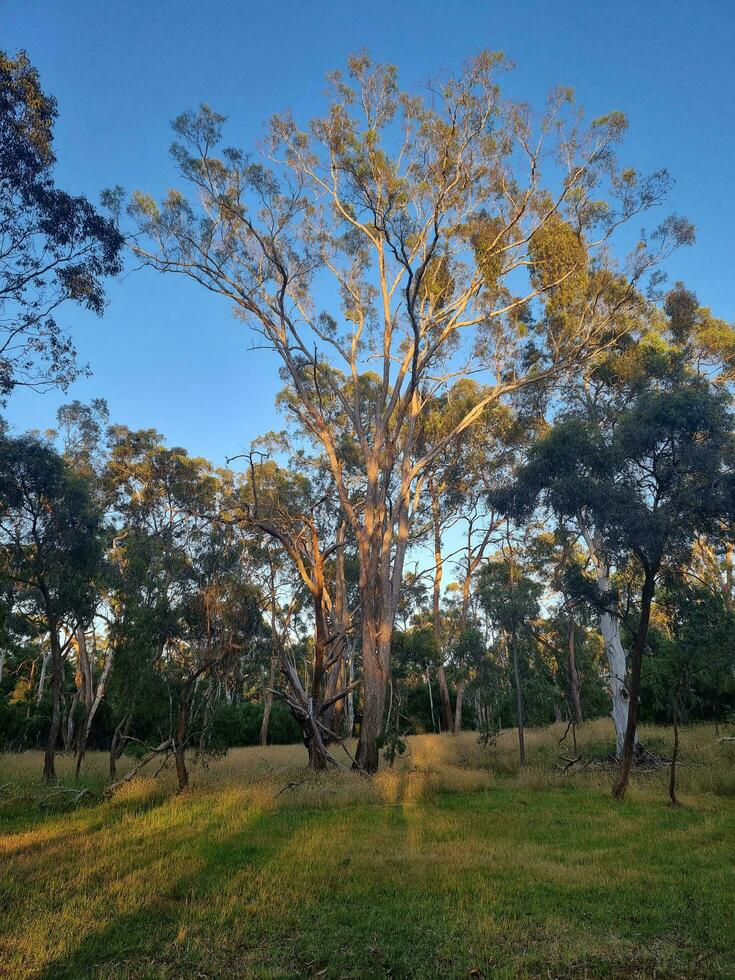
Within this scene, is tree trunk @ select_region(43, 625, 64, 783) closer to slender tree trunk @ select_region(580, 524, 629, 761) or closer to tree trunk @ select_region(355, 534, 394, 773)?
tree trunk @ select_region(355, 534, 394, 773)

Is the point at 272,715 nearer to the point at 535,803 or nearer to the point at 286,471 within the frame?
the point at 286,471

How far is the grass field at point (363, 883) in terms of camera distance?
3895 millimetres

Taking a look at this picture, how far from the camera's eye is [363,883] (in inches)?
217

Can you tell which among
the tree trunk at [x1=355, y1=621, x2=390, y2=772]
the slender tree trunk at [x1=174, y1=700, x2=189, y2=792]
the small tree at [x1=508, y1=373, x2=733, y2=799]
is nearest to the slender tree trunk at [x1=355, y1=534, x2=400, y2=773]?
the tree trunk at [x1=355, y1=621, x2=390, y2=772]

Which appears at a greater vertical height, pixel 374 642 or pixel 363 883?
pixel 374 642

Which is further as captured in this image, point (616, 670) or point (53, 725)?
point (616, 670)

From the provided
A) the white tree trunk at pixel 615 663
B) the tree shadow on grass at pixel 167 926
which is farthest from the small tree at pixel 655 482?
the tree shadow on grass at pixel 167 926

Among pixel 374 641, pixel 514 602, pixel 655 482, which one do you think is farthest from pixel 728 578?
pixel 374 641

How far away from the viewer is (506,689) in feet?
77.7

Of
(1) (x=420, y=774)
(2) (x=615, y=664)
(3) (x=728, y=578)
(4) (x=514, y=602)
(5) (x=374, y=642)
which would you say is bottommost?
(1) (x=420, y=774)

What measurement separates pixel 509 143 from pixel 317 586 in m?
11.6

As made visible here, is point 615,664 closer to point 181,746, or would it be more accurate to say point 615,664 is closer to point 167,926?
point 181,746

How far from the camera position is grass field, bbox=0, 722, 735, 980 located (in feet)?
12.8

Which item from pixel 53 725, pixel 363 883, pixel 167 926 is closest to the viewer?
pixel 167 926
